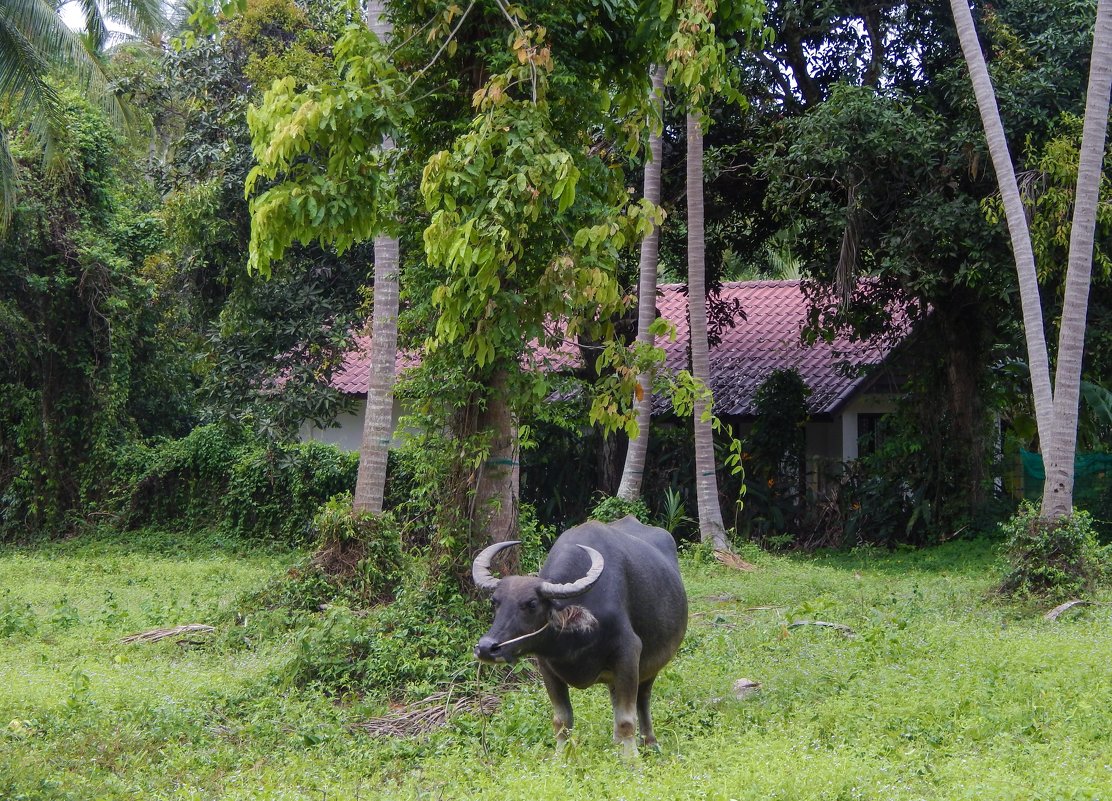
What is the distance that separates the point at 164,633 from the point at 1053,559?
25.9ft

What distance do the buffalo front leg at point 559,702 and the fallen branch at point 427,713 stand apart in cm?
97

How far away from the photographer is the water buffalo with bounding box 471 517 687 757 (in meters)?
5.70

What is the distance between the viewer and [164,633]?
9.81m

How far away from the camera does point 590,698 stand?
7324 millimetres

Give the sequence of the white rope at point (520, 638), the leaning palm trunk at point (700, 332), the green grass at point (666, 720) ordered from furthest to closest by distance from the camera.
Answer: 1. the leaning palm trunk at point (700, 332)
2. the white rope at point (520, 638)
3. the green grass at point (666, 720)

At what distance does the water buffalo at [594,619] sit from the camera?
5695 mm

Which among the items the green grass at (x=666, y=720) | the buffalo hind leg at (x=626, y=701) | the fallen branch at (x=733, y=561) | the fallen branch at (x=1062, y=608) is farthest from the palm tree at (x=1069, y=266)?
the buffalo hind leg at (x=626, y=701)

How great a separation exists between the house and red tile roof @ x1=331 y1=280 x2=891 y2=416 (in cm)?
2

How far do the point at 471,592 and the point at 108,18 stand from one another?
8918mm

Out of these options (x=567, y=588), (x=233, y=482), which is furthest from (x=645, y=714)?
(x=233, y=482)

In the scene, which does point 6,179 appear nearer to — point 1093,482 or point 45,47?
point 45,47

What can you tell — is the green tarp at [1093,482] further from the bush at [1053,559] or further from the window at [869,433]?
the bush at [1053,559]

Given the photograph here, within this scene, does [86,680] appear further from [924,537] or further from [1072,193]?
[924,537]

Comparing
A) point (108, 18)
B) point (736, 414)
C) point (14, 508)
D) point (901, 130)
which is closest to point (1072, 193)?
point (901, 130)
